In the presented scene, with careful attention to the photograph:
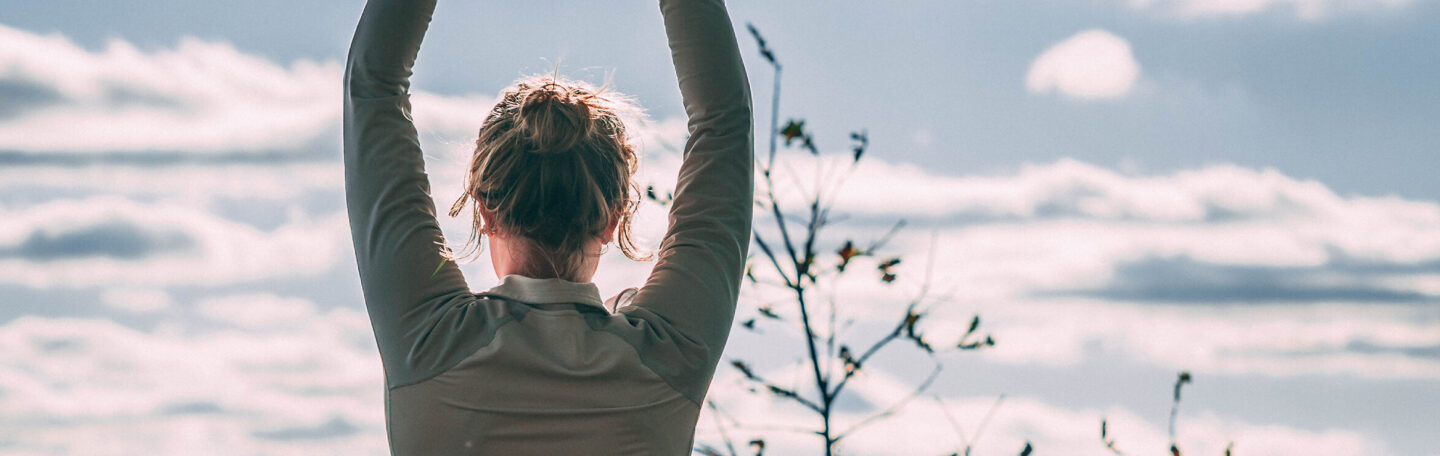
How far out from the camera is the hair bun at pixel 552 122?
5.71 feet

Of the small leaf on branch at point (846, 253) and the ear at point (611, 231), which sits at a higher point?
the small leaf on branch at point (846, 253)

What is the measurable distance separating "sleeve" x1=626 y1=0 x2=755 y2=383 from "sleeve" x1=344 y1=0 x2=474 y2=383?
302 mm

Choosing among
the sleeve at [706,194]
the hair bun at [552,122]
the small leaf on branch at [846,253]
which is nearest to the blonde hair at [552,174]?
the hair bun at [552,122]

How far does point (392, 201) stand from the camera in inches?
63.0

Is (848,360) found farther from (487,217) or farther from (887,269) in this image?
(487,217)

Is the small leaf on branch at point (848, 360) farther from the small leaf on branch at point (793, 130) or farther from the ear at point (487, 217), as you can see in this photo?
the ear at point (487, 217)

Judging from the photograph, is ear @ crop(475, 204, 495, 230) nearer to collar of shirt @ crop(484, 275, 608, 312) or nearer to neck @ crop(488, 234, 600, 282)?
neck @ crop(488, 234, 600, 282)

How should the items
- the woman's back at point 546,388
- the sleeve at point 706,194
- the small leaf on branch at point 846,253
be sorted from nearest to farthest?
the woman's back at point 546,388
the sleeve at point 706,194
the small leaf on branch at point 846,253

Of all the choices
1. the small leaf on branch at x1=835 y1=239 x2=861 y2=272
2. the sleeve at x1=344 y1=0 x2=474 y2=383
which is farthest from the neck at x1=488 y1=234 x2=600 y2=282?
the small leaf on branch at x1=835 y1=239 x2=861 y2=272

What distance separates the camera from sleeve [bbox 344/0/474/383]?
1.56m

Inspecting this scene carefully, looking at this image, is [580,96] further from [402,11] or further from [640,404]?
[640,404]

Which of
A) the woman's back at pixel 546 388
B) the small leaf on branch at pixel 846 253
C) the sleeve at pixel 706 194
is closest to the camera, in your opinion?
the woman's back at pixel 546 388

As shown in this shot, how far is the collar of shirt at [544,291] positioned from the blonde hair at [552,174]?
4 cm

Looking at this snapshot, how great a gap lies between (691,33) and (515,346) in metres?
0.68
